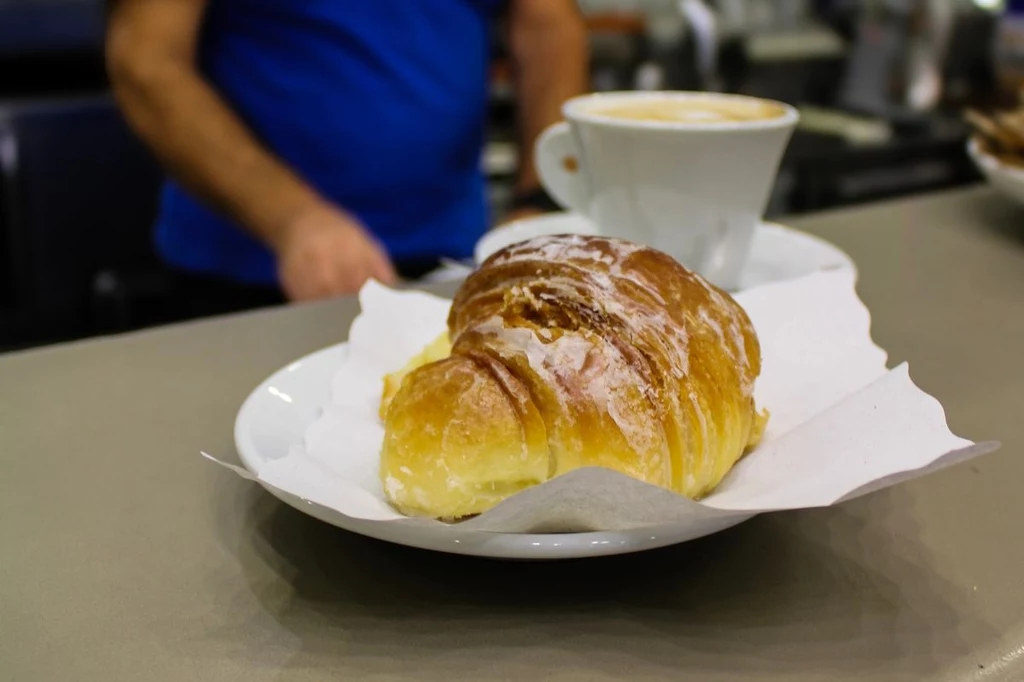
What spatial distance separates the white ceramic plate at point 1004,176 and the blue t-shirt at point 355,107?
63 centimetres

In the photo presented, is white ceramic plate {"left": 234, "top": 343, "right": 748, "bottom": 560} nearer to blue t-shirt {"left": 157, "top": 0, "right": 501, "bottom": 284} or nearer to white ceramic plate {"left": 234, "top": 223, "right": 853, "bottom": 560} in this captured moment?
white ceramic plate {"left": 234, "top": 223, "right": 853, "bottom": 560}

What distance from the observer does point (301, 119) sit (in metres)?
A: 1.20

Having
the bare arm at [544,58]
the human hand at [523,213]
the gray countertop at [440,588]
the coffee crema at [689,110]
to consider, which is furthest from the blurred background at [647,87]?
the gray countertop at [440,588]

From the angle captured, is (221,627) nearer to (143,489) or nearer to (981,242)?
(143,489)

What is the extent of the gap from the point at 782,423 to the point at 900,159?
5.99ft

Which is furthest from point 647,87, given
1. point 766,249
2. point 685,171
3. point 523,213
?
point 685,171

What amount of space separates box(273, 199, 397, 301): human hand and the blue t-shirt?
0.25 metres

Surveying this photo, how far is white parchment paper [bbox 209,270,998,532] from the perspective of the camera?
0.40 meters

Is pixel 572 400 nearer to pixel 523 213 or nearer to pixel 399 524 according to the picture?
pixel 399 524

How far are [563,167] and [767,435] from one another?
0.41 meters

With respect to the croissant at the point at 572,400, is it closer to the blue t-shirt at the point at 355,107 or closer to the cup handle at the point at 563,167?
the cup handle at the point at 563,167

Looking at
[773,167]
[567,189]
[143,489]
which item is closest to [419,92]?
[567,189]

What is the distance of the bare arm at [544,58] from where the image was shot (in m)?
1.48

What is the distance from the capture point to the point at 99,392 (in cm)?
65
